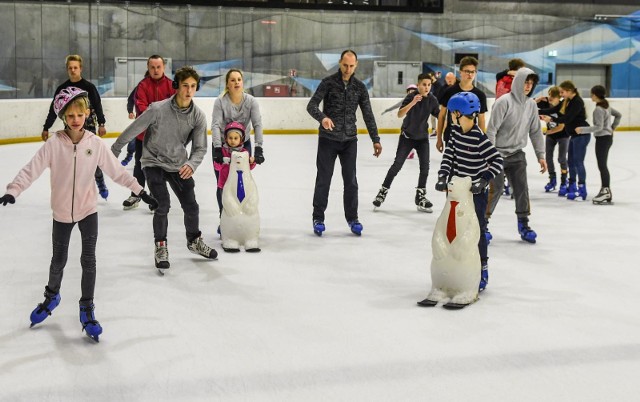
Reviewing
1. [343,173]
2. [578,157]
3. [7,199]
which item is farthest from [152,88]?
[578,157]

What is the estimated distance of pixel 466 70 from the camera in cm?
808

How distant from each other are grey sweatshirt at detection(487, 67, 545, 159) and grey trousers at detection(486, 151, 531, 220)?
0.07m

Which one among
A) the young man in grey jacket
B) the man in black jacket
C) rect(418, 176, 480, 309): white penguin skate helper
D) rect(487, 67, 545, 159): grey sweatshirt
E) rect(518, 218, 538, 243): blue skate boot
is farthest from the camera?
the man in black jacket

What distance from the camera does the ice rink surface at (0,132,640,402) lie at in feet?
12.7

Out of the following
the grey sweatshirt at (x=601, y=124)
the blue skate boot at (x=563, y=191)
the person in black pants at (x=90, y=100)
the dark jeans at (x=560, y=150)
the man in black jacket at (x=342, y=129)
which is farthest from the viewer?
the dark jeans at (x=560, y=150)

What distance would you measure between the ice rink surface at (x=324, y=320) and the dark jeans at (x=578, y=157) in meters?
1.67

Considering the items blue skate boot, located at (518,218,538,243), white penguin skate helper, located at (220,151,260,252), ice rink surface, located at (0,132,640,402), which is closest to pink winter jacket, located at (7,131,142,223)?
ice rink surface, located at (0,132,640,402)

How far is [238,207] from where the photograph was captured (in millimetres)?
6941

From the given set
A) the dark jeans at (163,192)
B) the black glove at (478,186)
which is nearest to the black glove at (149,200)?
the dark jeans at (163,192)

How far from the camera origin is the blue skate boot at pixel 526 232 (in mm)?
7340

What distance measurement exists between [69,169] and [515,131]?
3726mm

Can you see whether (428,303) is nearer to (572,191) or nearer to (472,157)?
(472,157)

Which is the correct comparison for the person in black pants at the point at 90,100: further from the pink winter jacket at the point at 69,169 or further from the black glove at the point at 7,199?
the black glove at the point at 7,199

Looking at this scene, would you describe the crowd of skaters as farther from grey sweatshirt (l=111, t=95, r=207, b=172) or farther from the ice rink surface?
the ice rink surface
